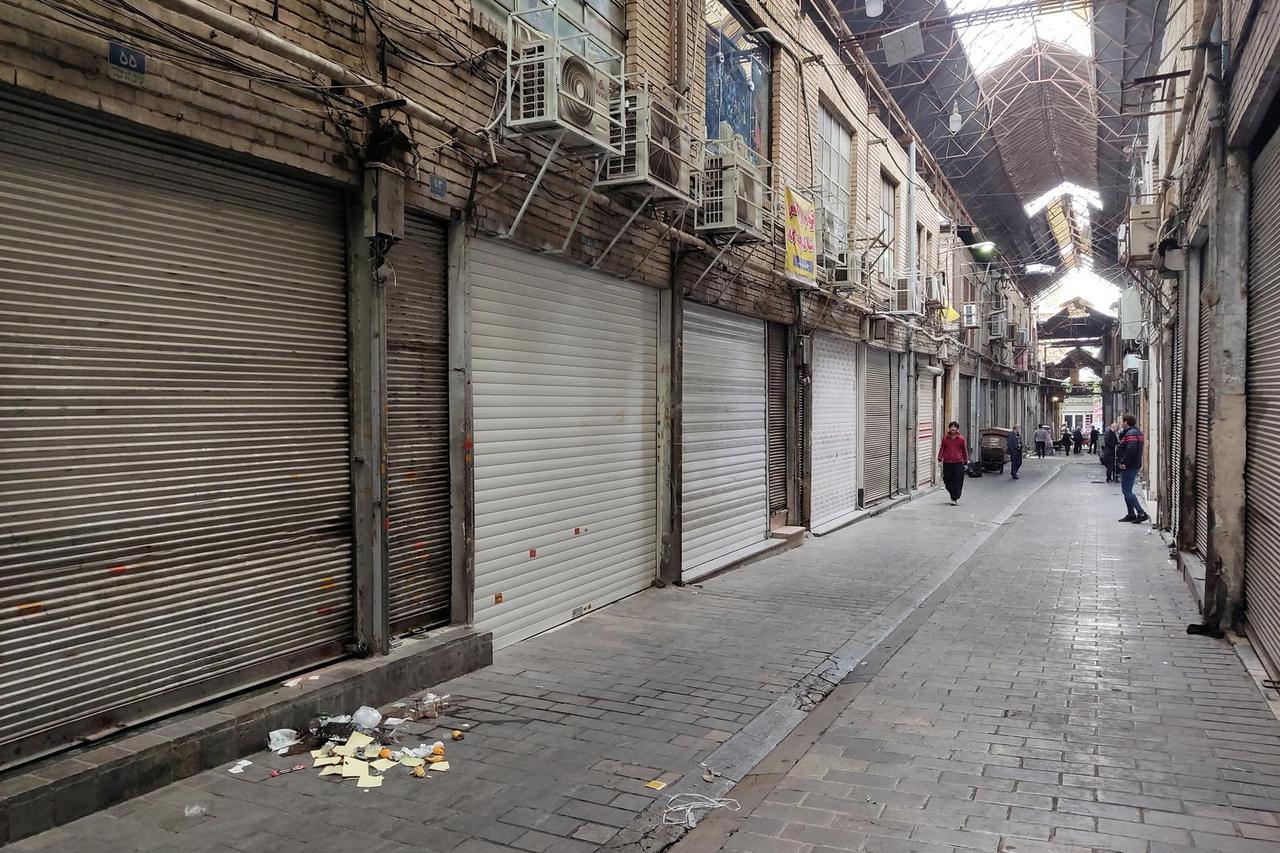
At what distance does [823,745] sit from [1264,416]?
16.0 feet

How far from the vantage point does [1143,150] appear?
2073 cm

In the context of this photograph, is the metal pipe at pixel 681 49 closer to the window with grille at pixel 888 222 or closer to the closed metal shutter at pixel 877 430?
the closed metal shutter at pixel 877 430

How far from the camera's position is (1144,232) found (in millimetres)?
12477

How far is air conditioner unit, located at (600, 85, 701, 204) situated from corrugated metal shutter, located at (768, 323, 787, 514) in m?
4.42

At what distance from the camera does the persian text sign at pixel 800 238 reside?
38.0 feet

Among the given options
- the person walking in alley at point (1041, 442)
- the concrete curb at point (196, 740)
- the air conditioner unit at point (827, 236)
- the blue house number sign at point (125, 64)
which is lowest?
the concrete curb at point (196, 740)

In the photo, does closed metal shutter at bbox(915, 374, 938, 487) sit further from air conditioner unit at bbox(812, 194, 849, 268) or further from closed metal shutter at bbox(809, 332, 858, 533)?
air conditioner unit at bbox(812, 194, 849, 268)

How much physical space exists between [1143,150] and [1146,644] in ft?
59.0

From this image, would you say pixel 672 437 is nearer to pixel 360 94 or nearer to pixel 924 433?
pixel 360 94

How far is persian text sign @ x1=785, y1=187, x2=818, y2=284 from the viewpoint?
1157cm

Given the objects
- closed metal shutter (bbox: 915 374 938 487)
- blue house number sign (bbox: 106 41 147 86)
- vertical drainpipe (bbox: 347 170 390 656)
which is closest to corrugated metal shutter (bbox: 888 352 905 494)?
closed metal shutter (bbox: 915 374 938 487)

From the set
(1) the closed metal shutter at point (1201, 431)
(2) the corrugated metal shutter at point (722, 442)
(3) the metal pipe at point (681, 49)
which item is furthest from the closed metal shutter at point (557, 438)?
(1) the closed metal shutter at point (1201, 431)

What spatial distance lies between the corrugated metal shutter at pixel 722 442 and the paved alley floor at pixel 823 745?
4.62 ft

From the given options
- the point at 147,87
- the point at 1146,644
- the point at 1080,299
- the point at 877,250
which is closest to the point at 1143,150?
the point at 877,250
